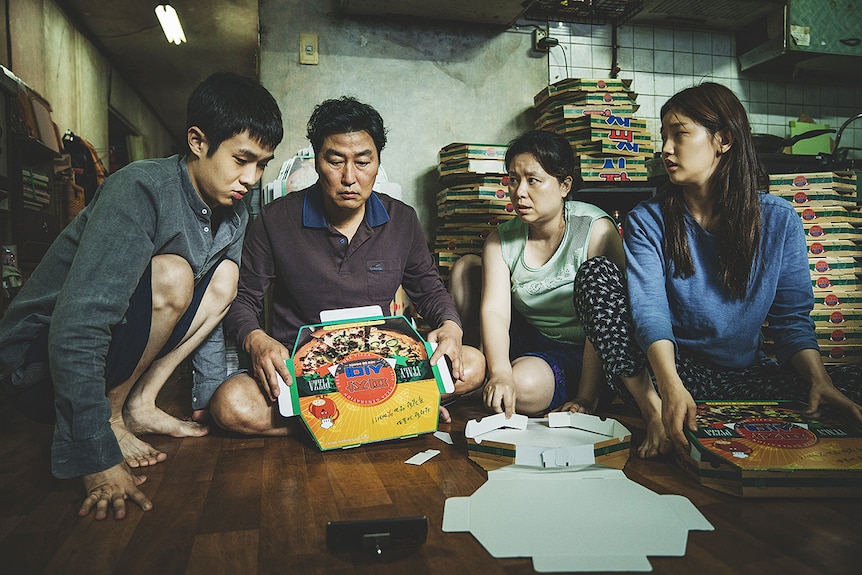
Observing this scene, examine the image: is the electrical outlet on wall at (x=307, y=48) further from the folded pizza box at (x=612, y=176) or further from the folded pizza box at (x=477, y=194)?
the folded pizza box at (x=612, y=176)

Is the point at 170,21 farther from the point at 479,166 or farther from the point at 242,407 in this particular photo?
the point at 242,407

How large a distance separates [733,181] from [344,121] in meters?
1.04

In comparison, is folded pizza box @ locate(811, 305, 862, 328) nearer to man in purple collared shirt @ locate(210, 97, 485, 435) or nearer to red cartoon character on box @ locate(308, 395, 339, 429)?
man in purple collared shirt @ locate(210, 97, 485, 435)

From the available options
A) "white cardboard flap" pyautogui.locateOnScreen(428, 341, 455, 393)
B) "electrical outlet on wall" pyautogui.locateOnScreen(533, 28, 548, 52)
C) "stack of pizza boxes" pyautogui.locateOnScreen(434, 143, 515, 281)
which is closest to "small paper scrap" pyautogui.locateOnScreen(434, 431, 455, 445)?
"white cardboard flap" pyautogui.locateOnScreen(428, 341, 455, 393)

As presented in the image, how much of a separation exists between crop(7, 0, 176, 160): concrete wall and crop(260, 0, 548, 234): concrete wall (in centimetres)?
183

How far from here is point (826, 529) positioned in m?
0.95

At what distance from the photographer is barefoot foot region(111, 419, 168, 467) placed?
4.47 feet

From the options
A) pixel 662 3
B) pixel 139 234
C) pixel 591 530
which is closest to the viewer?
pixel 591 530

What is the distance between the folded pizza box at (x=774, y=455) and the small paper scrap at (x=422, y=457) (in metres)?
0.56

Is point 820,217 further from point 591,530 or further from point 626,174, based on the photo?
point 591,530

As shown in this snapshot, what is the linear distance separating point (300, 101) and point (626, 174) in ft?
5.84

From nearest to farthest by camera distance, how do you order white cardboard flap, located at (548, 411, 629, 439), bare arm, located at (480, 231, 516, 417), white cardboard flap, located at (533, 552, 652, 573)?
white cardboard flap, located at (533, 552, 652, 573) → white cardboard flap, located at (548, 411, 629, 439) → bare arm, located at (480, 231, 516, 417)

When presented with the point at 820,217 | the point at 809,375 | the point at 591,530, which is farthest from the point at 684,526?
the point at 820,217

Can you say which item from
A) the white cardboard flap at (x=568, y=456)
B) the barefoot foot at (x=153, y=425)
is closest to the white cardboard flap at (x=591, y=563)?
the white cardboard flap at (x=568, y=456)
